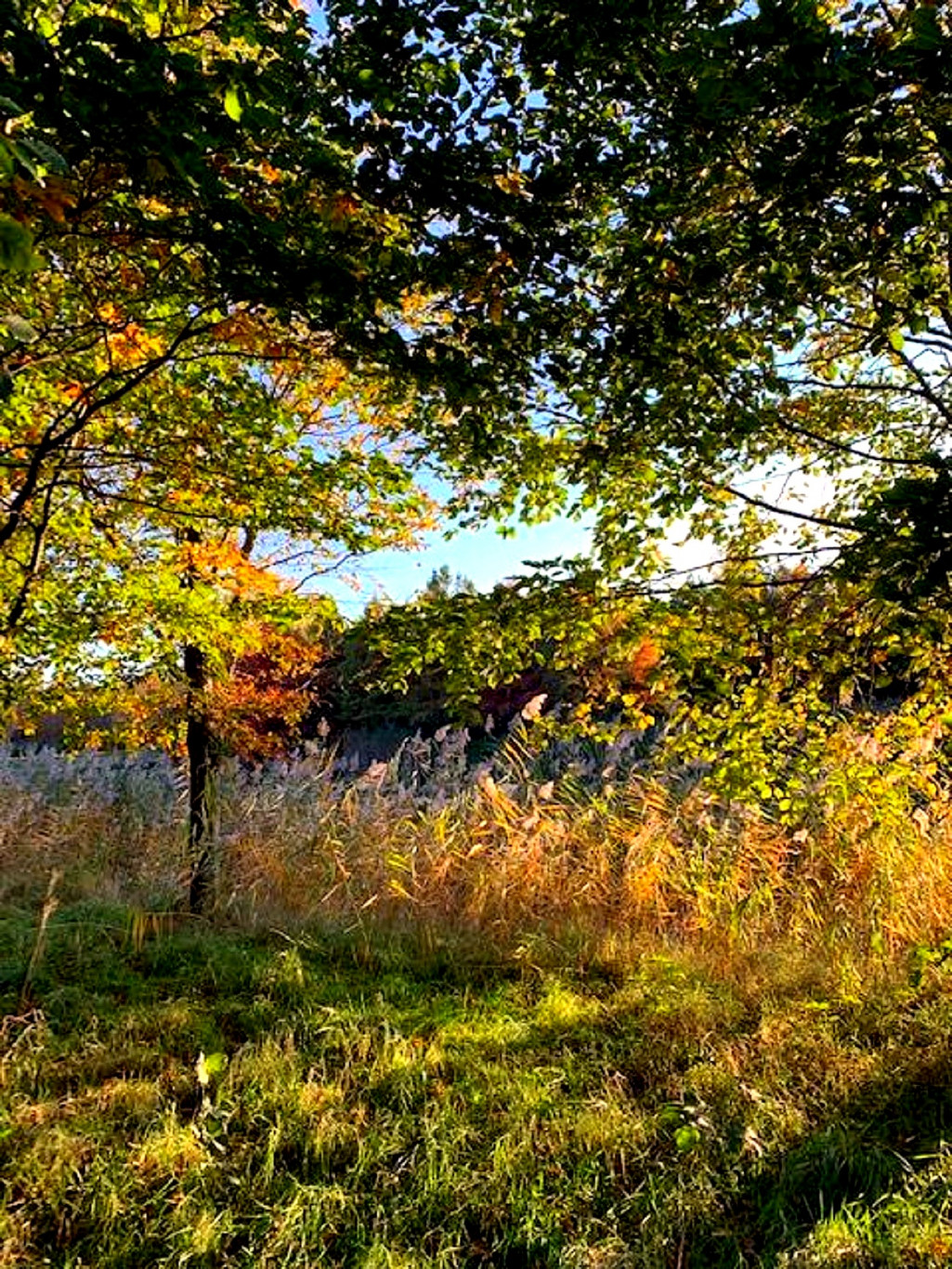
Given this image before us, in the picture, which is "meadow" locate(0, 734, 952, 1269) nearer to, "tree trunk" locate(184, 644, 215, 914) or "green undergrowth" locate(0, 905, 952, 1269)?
"green undergrowth" locate(0, 905, 952, 1269)

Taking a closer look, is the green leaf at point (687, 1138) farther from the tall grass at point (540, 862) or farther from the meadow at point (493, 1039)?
the tall grass at point (540, 862)

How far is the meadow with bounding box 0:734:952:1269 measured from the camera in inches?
97.6

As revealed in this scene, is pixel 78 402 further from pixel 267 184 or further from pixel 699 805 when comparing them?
pixel 699 805

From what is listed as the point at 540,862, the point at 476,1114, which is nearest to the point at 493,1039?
the point at 476,1114

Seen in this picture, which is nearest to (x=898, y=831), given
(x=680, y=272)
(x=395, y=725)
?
(x=680, y=272)

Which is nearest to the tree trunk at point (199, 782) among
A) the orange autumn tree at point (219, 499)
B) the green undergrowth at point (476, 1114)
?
the orange autumn tree at point (219, 499)

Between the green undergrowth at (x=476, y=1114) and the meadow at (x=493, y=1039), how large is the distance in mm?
13

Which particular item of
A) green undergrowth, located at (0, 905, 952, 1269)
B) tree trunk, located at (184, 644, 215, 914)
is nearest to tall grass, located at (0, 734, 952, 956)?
tree trunk, located at (184, 644, 215, 914)

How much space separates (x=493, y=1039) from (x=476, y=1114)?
2.01ft

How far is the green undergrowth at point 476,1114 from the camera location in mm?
2416

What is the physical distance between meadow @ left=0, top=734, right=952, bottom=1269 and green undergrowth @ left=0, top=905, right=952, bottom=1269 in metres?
0.01

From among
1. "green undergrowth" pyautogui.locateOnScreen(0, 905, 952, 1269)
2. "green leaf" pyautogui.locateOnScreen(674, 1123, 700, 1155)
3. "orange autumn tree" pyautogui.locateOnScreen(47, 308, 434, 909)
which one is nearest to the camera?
"green undergrowth" pyautogui.locateOnScreen(0, 905, 952, 1269)

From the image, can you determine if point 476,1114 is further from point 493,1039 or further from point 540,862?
point 540,862

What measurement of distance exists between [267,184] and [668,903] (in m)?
4.42
